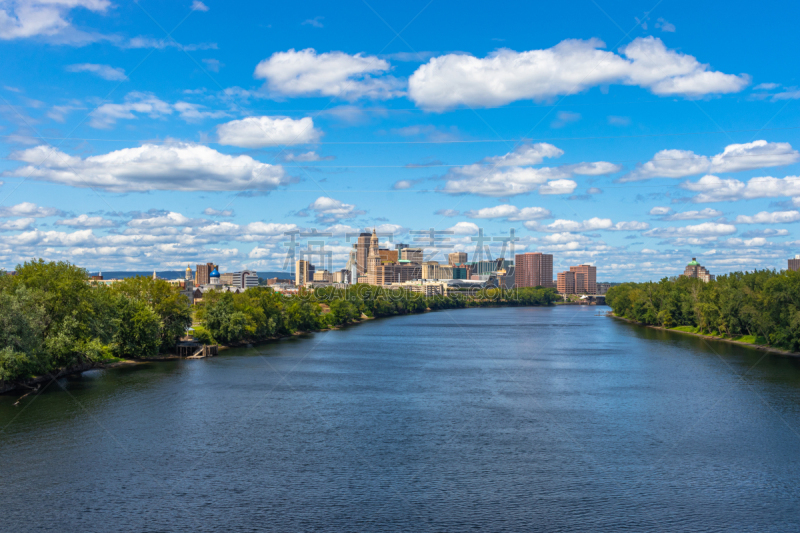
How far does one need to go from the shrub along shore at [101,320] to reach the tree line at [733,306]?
55567mm

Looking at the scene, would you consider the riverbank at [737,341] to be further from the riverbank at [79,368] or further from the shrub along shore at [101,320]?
the riverbank at [79,368]

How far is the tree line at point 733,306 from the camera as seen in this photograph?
61469mm

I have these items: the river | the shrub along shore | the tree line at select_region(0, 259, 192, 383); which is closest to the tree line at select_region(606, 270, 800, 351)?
the river

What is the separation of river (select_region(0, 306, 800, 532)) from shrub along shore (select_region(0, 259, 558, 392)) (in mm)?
2448

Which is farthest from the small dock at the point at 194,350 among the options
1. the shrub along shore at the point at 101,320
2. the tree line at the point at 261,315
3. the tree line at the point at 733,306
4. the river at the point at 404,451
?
the tree line at the point at 733,306

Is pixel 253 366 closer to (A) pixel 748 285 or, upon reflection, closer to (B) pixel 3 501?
(B) pixel 3 501

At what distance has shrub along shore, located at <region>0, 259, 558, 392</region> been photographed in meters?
39.7

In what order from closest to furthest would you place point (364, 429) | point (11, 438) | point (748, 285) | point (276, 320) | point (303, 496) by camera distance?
point (303, 496) < point (11, 438) < point (364, 429) < point (748, 285) < point (276, 320)

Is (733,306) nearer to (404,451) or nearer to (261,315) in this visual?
(261,315)

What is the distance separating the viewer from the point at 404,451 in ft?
92.1

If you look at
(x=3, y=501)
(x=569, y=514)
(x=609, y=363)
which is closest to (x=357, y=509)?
(x=569, y=514)

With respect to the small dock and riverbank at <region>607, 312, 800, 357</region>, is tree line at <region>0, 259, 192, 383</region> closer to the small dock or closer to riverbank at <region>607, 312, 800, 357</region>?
the small dock

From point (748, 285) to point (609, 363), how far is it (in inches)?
1105

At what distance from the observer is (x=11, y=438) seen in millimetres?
29031
